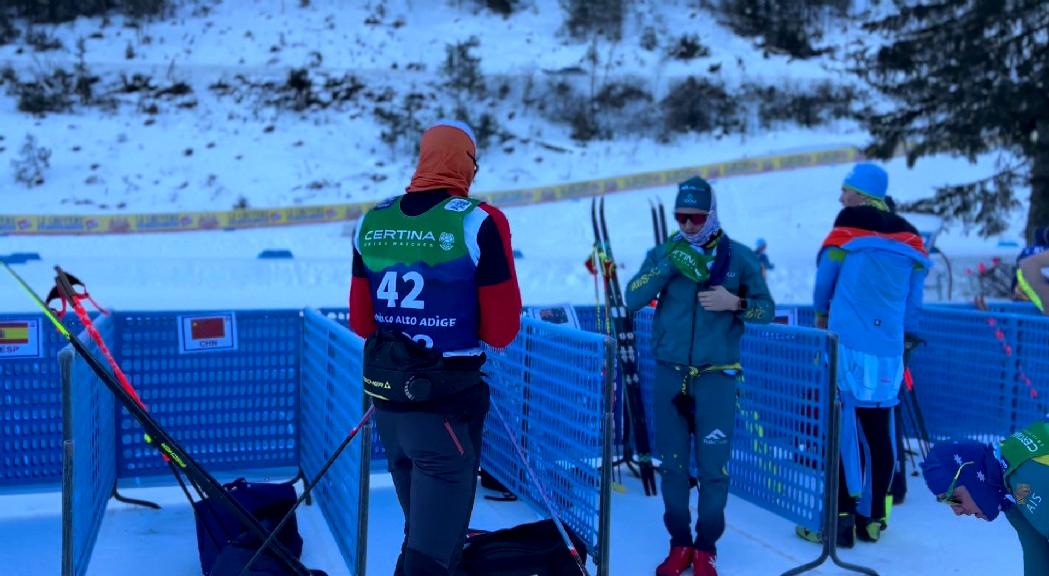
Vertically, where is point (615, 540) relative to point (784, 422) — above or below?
below

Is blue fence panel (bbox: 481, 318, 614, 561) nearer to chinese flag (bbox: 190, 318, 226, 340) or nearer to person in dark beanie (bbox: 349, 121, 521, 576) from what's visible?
person in dark beanie (bbox: 349, 121, 521, 576)

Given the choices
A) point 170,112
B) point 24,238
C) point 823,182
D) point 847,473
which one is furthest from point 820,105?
point 847,473

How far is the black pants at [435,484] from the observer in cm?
280

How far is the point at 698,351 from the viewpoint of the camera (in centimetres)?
399

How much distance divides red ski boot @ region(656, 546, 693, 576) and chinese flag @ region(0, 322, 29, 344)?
11.8ft

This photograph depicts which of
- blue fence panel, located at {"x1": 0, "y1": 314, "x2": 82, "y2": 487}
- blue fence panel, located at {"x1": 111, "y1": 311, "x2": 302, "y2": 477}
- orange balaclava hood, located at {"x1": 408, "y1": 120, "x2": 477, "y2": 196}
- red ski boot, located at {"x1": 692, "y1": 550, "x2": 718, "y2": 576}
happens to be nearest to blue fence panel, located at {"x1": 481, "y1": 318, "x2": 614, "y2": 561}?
red ski boot, located at {"x1": 692, "y1": 550, "x2": 718, "y2": 576}

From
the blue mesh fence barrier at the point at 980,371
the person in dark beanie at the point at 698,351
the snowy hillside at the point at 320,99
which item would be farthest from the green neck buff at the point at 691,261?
the snowy hillside at the point at 320,99

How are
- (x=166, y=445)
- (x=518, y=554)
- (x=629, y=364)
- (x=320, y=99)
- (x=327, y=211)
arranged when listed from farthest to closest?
(x=320, y=99), (x=327, y=211), (x=629, y=364), (x=518, y=554), (x=166, y=445)

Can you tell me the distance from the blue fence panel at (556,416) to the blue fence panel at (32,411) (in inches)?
94.7

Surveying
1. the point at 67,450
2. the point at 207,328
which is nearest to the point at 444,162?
the point at 67,450

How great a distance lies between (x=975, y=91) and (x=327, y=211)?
14152 millimetres

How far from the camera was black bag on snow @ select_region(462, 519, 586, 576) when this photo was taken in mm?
3635

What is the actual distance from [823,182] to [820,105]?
7404 millimetres

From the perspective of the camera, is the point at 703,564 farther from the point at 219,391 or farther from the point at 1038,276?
the point at 219,391
